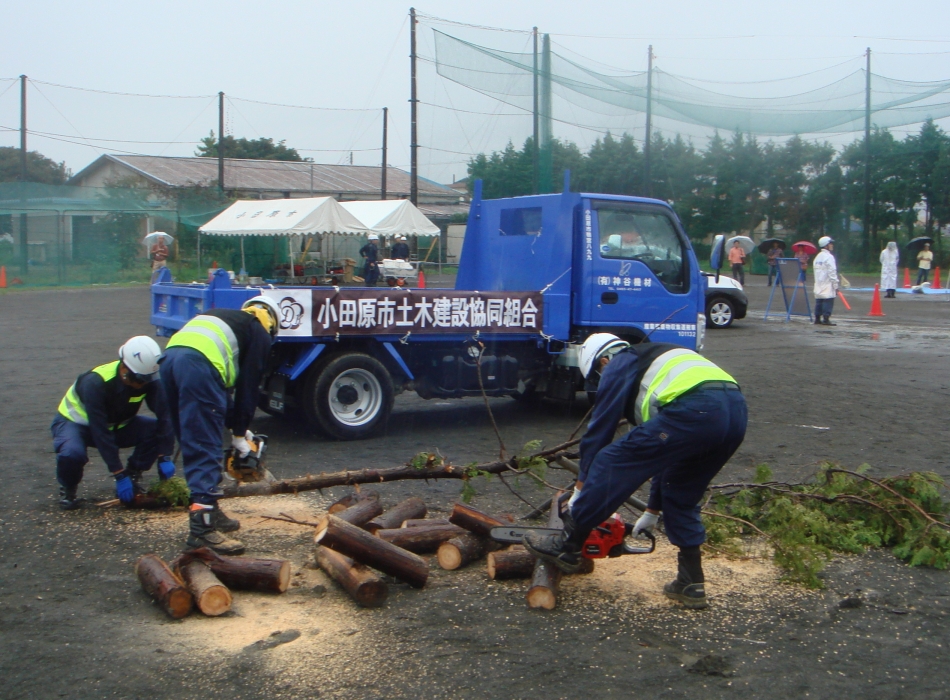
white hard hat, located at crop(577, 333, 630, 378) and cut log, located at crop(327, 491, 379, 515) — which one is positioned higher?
white hard hat, located at crop(577, 333, 630, 378)

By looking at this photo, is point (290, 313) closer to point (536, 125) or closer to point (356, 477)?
point (356, 477)

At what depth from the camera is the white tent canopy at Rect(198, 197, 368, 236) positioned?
75.2ft

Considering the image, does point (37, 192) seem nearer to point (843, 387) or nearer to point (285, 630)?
point (843, 387)

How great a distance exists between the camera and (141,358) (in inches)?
240

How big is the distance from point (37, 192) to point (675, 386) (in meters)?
30.1

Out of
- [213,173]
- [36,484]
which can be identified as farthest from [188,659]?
[213,173]

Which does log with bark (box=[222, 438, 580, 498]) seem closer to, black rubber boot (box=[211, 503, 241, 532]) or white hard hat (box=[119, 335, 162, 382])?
black rubber boot (box=[211, 503, 241, 532])

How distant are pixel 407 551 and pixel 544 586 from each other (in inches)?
35.2

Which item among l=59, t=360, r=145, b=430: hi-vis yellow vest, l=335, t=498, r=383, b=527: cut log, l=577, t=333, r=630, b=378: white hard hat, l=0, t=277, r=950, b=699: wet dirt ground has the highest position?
l=577, t=333, r=630, b=378: white hard hat

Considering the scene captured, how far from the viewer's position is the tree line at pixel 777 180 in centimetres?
2505

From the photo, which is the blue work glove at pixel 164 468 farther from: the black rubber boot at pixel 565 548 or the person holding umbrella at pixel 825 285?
the person holding umbrella at pixel 825 285

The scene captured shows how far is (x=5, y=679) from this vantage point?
3.88 meters

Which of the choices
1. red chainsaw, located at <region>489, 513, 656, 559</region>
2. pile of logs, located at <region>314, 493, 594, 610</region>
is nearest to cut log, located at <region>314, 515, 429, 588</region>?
pile of logs, located at <region>314, 493, 594, 610</region>

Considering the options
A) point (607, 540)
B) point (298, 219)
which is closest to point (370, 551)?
point (607, 540)
